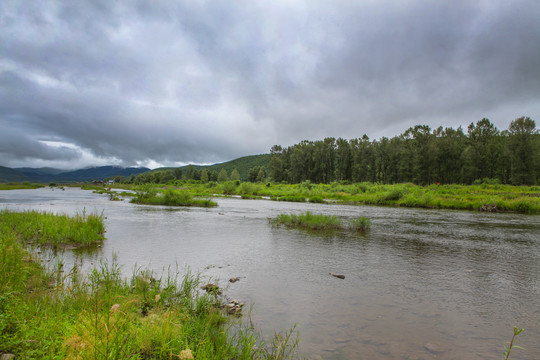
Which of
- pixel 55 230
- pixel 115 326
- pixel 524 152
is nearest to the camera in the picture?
pixel 115 326

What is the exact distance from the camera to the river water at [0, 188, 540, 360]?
19.0 ft

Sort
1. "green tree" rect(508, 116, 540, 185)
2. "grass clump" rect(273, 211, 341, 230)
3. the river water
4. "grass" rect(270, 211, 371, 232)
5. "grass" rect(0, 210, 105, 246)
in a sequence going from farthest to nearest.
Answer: "green tree" rect(508, 116, 540, 185)
"grass clump" rect(273, 211, 341, 230)
"grass" rect(270, 211, 371, 232)
"grass" rect(0, 210, 105, 246)
the river water

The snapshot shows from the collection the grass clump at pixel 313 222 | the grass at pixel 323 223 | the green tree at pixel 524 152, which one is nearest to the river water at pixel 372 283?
the grass at pixel 323 223

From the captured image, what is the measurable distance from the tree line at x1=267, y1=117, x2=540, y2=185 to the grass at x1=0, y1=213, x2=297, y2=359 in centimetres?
8018

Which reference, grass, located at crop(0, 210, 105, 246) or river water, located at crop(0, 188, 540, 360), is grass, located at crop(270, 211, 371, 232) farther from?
grass, located at crop(0, 210, 105, 246)

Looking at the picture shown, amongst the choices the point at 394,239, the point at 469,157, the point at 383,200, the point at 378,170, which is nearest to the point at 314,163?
the point at 378,170

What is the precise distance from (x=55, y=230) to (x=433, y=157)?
9711 cm

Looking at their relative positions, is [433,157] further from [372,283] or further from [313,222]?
[372,283]

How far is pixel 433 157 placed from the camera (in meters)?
87.1

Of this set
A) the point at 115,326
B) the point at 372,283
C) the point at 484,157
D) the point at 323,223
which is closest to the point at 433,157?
the point at 484,157

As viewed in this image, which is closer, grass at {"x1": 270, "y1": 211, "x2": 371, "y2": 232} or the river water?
the river water

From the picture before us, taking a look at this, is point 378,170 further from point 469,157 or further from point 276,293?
point 276,293

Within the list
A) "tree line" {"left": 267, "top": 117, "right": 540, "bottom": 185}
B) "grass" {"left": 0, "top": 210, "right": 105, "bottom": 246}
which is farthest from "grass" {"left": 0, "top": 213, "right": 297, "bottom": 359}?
"tree line" {"left": 267, "top": 117, "right": 540, "bottom": 185}

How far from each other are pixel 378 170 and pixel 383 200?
71.4 metres
